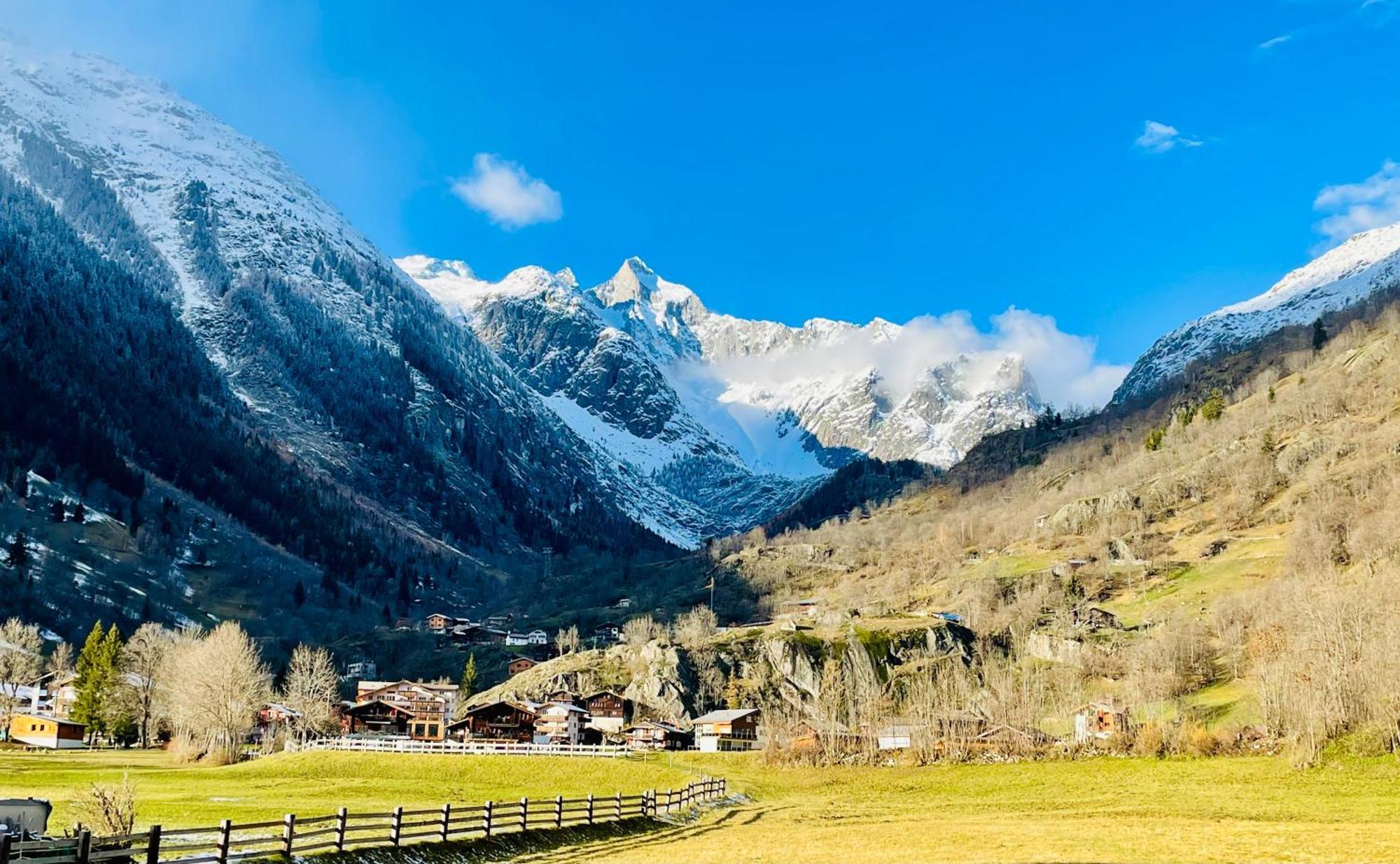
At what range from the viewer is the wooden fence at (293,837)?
1202 inches

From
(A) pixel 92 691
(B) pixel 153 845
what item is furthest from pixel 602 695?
(B) pixel 153 845

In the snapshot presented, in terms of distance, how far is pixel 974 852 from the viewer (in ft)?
144

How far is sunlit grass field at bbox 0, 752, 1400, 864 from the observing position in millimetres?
45656

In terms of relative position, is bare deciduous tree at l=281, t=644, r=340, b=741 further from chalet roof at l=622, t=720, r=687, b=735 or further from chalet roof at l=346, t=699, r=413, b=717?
chalet roof at l=622, t=720, r=687, b=735

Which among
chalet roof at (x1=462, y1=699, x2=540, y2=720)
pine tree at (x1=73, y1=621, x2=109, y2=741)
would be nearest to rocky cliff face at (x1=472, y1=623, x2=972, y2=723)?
chalet roof at (x1=462, y1=699, x2=540, y2=720)

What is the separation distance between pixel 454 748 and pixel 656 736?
43.8 m

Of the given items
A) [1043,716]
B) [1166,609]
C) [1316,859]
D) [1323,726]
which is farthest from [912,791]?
[1166,609]

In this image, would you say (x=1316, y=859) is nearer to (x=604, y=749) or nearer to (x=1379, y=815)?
(x=1379, y=815)

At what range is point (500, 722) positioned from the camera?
16412 cm

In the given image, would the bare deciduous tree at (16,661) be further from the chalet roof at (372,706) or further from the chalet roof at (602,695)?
the chalet roof at (602,695)

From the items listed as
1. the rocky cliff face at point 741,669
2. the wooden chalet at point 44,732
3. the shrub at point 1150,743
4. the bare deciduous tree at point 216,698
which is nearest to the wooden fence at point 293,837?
the shrub at point 1150,743

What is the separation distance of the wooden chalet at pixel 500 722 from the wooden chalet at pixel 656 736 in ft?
52.9

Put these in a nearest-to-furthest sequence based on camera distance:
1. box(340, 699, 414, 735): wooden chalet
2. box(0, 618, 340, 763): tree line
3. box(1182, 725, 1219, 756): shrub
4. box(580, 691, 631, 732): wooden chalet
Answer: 1. box(1182, 725, 1219, 756): shrub
2. box(0, 618, 340, 763): tree line
3. box(340, 699, 414, 735): wooden chalet
4. box(580, 691, 631, 732): wooden chalet

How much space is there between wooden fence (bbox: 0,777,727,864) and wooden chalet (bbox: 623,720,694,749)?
8800cm
